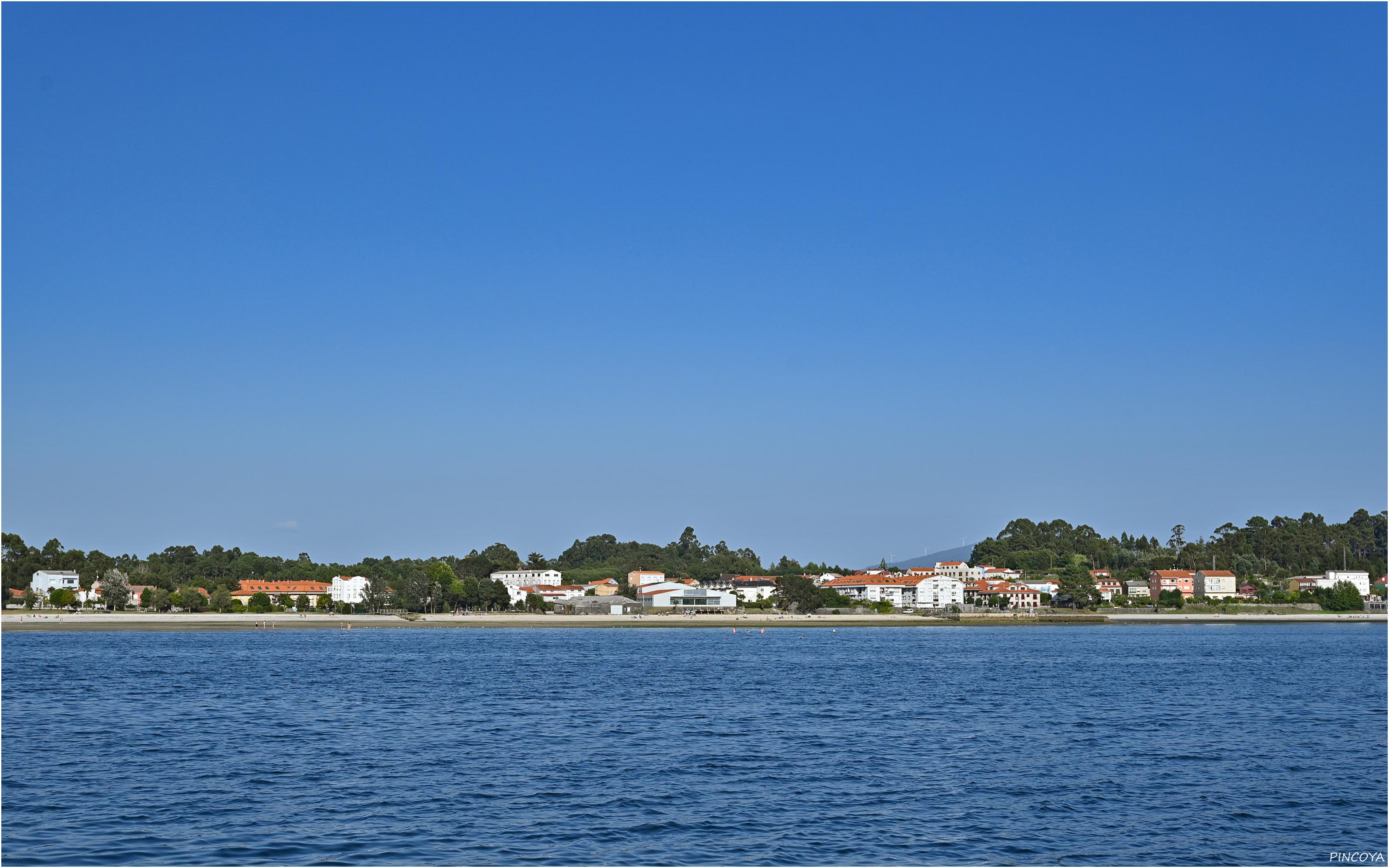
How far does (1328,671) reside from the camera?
54969 mm

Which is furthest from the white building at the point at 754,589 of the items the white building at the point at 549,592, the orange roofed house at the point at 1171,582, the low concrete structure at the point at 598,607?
the orange roofed house at the point at 1171,582

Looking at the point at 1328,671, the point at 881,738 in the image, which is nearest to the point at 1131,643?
the point at 1328,671

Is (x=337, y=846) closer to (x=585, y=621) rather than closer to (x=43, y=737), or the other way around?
(x=43, y=737)

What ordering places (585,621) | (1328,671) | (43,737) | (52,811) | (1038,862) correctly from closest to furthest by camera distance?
1. (1038,862)
2. (52,811)
3. (43,737)
4. (1328,671)
5. (585,621)

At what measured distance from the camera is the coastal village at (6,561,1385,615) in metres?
137

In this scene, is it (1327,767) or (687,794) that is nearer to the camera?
(687,794)

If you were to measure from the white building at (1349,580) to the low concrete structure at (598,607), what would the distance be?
313 feet

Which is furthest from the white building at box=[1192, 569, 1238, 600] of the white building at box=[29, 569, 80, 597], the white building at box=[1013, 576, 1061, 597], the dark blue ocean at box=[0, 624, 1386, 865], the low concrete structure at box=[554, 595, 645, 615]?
the white building at box=[29, 569, 80, 597]

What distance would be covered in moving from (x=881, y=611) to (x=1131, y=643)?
63.6m

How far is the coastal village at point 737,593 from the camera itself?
137125 millimetres

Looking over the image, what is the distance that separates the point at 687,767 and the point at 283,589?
476 ft

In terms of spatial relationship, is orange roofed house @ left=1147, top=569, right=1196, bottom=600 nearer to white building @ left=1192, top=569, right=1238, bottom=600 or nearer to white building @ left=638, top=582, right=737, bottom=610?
white building @ left=1192, top=569, right=1238, bottom=600

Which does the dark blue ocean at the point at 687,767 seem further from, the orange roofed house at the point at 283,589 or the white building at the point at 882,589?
the white building at the point at 882,589

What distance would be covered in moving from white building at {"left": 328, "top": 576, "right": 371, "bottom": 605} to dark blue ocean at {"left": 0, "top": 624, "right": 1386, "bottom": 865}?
10600 centimetres
